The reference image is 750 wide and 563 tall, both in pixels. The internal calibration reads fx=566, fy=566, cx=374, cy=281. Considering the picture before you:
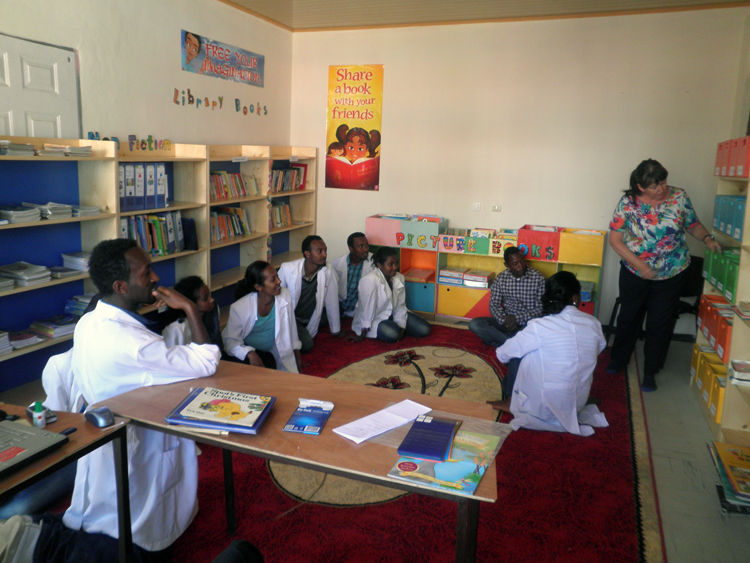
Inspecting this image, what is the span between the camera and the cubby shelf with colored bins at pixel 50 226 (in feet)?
11.4

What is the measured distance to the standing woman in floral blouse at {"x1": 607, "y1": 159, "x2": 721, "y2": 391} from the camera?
4.04m

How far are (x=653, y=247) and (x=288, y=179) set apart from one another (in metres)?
3.70

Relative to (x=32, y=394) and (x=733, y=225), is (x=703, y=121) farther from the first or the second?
(x=32, y=394)

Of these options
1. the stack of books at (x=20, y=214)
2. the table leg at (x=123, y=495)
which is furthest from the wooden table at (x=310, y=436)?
the stack of books at (x=20, y=214)

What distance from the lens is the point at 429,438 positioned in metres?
1.87

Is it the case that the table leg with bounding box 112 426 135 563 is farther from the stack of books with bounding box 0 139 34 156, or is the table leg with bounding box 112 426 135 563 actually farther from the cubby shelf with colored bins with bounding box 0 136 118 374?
the stack of books with bounding box 0 139 34 156

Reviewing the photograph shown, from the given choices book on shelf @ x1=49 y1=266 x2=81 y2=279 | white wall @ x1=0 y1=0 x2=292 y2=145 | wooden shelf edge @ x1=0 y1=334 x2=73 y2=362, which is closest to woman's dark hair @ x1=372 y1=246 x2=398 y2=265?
white wall @ x1=0 y1=0 x2=292 y2=145

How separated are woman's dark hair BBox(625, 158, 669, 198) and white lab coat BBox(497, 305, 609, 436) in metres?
1.23

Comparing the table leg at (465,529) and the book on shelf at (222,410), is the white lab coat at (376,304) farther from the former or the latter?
the table leg at (465,529)

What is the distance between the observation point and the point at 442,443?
6.00 feet

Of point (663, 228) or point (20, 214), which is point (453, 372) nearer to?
point (663, 228)

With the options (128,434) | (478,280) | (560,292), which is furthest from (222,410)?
(478,280)

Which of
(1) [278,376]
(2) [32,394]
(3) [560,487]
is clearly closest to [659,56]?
(3) [560,487]

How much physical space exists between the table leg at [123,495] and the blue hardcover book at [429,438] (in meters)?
0.93
